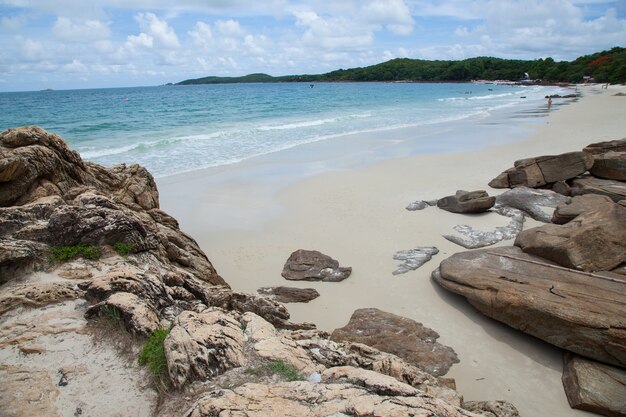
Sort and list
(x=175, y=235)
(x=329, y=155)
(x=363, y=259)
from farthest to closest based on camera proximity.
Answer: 1. (x=329, y=155)
2. (x=363, y=259)
3. (x=175, y=235)

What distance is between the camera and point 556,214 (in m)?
9.85

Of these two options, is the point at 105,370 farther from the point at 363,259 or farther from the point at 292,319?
the point at 363,259

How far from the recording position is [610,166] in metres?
12.6

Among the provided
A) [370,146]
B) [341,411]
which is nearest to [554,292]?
[341,411]

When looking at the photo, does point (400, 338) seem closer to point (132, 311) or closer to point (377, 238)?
point (132, 311)

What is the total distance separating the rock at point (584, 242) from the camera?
24.7 ft

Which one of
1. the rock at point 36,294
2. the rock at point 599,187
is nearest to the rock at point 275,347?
the rock at point 36,294

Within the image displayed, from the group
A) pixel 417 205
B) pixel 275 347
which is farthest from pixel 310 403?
pixel 417 205

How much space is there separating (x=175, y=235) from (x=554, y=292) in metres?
6.81

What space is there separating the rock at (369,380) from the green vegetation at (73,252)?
3893mm

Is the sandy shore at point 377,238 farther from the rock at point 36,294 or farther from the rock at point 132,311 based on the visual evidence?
the rock at point 36,294

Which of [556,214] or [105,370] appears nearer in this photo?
[105,370]

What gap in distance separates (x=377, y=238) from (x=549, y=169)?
7077 mm

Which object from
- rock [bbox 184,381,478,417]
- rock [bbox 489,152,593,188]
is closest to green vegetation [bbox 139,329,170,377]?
rock [bbox 184,381,478,417]
